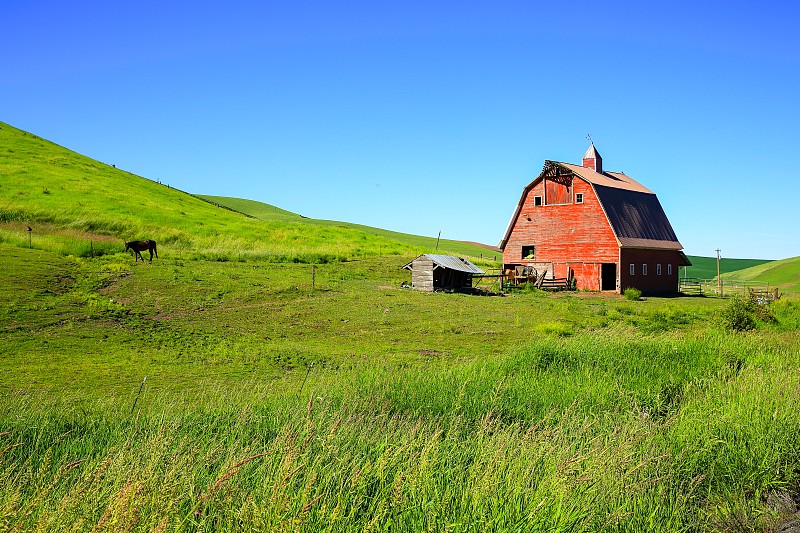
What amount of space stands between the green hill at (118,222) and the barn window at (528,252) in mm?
13889

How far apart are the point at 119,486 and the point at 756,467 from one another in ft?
29.4

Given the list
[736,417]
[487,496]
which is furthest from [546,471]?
[736,417]

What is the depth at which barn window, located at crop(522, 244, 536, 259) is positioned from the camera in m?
53.8

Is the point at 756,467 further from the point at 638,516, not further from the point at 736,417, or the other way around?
the point at 638,516

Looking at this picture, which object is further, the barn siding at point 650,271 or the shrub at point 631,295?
the barn siding at point 650,271

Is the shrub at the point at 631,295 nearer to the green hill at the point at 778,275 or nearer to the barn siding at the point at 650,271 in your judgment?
the barn siding at the point at 650,271

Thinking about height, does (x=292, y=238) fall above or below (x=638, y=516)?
above

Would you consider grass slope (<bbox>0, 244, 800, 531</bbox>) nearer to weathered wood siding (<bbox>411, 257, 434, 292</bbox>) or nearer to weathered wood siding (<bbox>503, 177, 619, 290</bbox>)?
weathered wood siding (<bbox>411, 257, 434, 292</bbox>)

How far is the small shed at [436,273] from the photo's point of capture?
41812 mm

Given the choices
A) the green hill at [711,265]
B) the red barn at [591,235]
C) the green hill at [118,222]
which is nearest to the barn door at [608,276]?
the red barn at [591,235]

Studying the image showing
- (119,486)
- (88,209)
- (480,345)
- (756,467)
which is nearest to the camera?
(119,486)

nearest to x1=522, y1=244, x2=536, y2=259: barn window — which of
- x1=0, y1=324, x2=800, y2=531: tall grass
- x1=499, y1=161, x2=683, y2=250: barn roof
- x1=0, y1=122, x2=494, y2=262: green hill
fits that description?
x1=499, y1=161, x2=683, y2=250: barn roof

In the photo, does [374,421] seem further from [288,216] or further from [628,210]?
[288,216]

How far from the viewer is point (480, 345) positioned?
2378 centimetres
